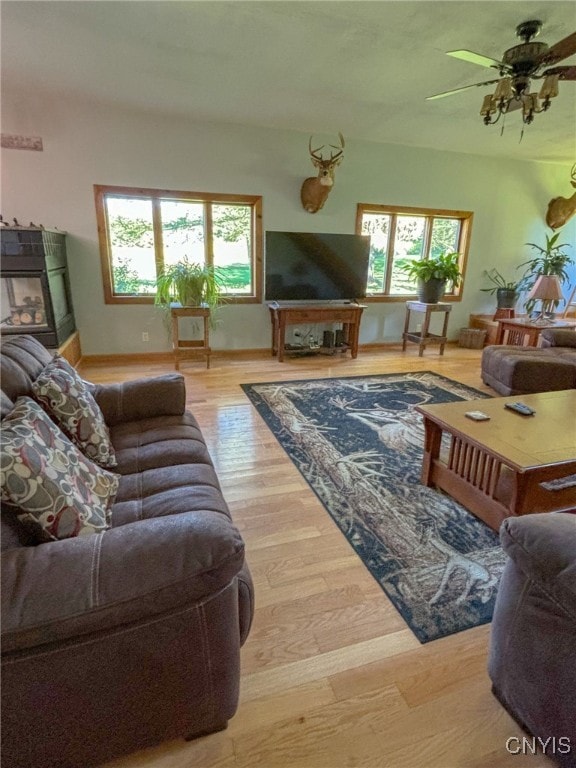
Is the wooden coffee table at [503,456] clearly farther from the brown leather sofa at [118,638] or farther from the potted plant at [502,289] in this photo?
the potted plant at [502,289]

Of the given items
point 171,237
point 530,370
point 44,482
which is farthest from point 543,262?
point 44,482

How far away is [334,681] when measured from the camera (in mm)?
1278

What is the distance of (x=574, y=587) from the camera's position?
93 cm

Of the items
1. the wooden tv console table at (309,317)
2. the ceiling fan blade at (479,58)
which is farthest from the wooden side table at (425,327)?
the ceiling fan blade at (479,58)

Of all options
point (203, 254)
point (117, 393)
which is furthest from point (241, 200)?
point (117, 393)

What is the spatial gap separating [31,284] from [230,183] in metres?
2.44

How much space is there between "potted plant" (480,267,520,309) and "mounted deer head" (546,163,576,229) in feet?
3.31

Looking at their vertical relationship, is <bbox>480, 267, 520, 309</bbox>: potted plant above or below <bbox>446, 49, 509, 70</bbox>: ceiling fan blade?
below

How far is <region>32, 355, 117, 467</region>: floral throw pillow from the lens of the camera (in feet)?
5.01

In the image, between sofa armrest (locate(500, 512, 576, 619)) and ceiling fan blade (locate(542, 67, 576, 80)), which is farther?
ceiling fan blade (locate(542, 67, 576, 80))

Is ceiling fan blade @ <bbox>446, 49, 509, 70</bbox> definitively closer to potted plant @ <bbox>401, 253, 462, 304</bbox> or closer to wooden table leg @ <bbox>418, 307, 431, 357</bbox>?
potted plant @ <bbox>401, 253, 462, 304</bbox>

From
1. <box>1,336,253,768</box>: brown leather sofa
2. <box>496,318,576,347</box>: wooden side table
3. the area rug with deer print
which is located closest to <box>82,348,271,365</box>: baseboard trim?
the area rug with deer print

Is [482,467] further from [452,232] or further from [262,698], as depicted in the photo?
[452,232]

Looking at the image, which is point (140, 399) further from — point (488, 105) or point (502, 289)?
point (502, 289)
